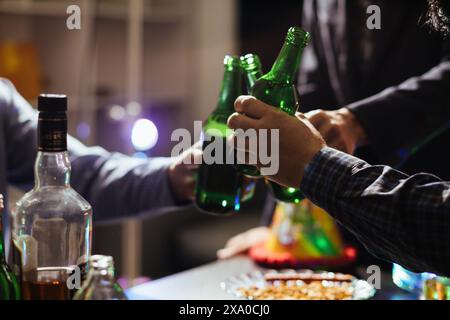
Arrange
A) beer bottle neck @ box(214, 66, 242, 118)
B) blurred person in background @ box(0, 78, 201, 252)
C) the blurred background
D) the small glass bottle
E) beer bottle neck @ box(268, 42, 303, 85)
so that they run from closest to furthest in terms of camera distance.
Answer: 1. the small glass bottle
2. beer bottle neck @ box(268, 42, 303, 85)
3. beer bottle neck @ box(214, 66, 242, 118)
4. blurred person in background @ box(0, 78, 201, 252)
5. the blurred background

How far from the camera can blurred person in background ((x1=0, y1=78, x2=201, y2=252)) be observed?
1161 millimetres

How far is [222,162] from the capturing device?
91cm

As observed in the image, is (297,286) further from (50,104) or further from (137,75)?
(137,75)

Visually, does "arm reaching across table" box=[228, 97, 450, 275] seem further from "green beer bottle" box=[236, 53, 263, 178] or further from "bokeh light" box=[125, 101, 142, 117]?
"bokeh light" box=[125, 101, 142, 117]

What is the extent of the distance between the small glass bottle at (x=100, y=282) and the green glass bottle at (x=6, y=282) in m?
0.09

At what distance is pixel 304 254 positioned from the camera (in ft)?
4.25

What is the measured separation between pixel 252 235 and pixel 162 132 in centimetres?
215

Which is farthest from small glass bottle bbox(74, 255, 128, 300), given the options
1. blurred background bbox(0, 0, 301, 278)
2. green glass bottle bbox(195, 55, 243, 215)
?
blurred background bbox(0, 0, 301, 278)

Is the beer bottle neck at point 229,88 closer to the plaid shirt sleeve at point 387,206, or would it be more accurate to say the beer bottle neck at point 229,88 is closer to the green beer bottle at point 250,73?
the green beer bottle at point 250,73

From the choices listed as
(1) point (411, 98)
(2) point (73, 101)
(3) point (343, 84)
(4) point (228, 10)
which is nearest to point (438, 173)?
(1) point (411, 98)

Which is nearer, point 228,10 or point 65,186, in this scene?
point 65,186

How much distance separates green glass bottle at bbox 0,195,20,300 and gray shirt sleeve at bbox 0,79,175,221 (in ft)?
1.49

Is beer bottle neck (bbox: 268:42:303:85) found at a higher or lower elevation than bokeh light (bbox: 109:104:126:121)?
higher
